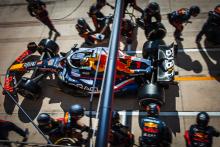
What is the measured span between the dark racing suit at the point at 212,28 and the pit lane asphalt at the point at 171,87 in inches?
17.4

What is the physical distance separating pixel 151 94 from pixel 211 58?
12.6 feet

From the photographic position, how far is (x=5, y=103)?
10828 mm

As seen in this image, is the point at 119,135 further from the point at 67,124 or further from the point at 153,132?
the point at 67,124

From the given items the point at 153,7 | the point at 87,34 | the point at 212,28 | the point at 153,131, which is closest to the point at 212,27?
the point at 212,28

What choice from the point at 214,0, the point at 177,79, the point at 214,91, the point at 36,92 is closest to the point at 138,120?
the point at 177,79

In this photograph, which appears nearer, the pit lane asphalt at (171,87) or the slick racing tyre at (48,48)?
the pit lane asphalt at (171,87)

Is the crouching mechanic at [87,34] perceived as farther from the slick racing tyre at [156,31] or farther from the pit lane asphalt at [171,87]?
the slick racing tyre at [156,31]

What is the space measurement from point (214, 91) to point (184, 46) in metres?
2.65

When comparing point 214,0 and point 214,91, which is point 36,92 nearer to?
point 214,91

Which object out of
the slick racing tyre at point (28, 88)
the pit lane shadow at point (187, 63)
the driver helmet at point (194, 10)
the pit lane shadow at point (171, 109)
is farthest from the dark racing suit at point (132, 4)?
the slick racing tyre at point (28, 88)

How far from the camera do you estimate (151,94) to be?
8586 millimetres

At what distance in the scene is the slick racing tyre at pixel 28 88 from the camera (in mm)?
9953

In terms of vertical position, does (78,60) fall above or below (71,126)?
above

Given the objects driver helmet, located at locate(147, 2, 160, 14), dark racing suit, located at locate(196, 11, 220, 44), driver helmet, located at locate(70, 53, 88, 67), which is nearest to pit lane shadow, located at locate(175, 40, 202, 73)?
dark racing suit, located at locate(196, 11, 220, 44)
